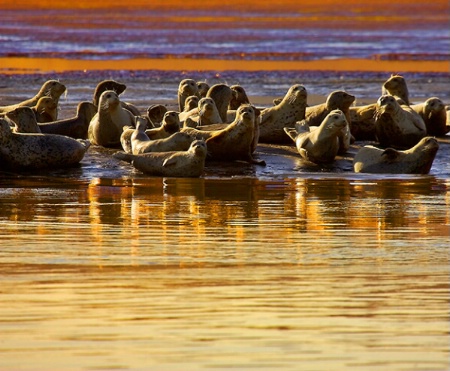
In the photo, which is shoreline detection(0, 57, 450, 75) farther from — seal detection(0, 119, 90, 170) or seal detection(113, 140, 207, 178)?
seal detection(113, 140, 207, 178)

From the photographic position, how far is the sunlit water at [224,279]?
5.45 metres

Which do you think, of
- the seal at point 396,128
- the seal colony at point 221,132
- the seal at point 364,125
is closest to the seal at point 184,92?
the seal colony at point 221,132

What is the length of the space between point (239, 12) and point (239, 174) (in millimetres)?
59395

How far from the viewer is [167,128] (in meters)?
12.7

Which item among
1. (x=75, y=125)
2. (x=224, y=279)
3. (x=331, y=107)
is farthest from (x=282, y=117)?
(x=224, y=279)

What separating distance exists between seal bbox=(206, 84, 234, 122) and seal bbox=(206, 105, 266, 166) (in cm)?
185

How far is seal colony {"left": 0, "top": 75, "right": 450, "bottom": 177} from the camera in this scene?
11.8 meters

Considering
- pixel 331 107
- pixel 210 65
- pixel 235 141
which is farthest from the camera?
Result: pixel 210 65

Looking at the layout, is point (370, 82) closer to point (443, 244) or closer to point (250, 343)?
point (443, 244)

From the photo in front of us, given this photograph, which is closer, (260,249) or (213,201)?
(260,249)

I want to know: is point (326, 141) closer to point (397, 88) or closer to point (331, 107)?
point (331, 107)

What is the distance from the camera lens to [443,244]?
7.96 meters

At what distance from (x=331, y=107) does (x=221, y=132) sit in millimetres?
1941

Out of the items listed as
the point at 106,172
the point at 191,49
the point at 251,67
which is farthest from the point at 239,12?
the point at 106,172
